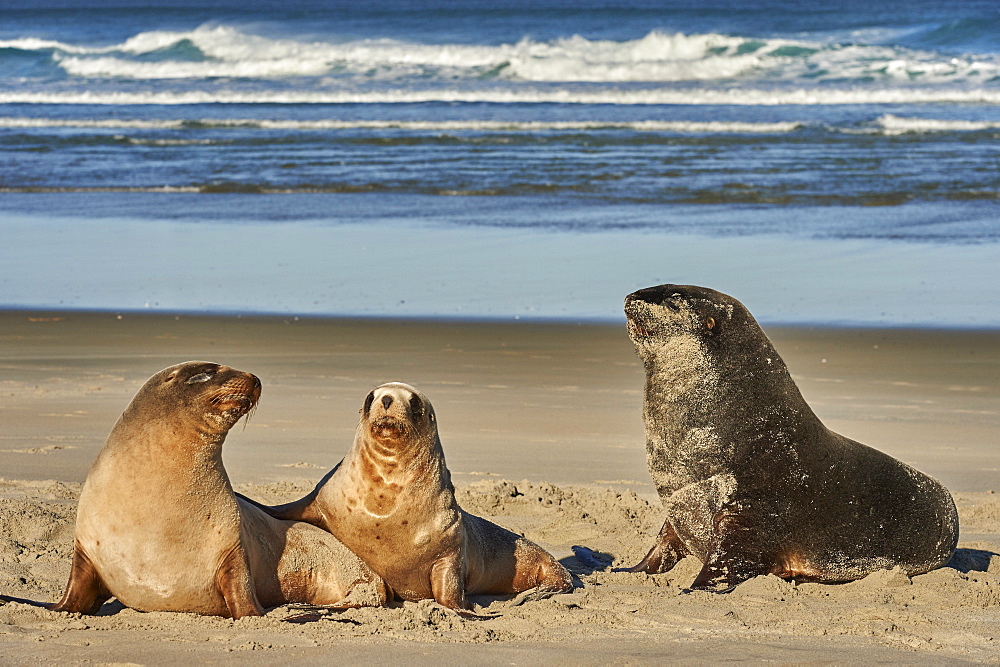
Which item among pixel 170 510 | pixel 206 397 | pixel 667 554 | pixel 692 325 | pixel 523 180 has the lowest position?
pixel 667 554

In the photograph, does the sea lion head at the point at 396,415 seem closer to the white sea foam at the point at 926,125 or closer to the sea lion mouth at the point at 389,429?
the sea lion mouth at the point at 389,429

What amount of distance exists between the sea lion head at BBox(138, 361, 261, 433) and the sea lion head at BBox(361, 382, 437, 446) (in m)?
0.41

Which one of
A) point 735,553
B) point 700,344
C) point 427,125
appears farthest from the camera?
point 427,125

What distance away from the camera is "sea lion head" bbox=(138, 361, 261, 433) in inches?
167

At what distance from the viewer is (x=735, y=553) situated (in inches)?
205

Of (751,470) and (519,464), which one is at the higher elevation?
(751,470)

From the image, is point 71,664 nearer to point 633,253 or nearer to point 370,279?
point 370,279

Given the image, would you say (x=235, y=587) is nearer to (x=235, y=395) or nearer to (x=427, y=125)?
(x=235, y=395)

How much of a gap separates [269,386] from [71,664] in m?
4.90

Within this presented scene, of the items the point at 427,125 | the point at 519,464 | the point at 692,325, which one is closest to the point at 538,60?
the point at 427,125

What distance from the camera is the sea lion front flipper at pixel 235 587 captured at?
432 cm

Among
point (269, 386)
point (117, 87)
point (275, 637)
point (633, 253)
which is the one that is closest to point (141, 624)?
point (275, 637)

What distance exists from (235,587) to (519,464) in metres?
2.93

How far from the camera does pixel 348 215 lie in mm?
15805
